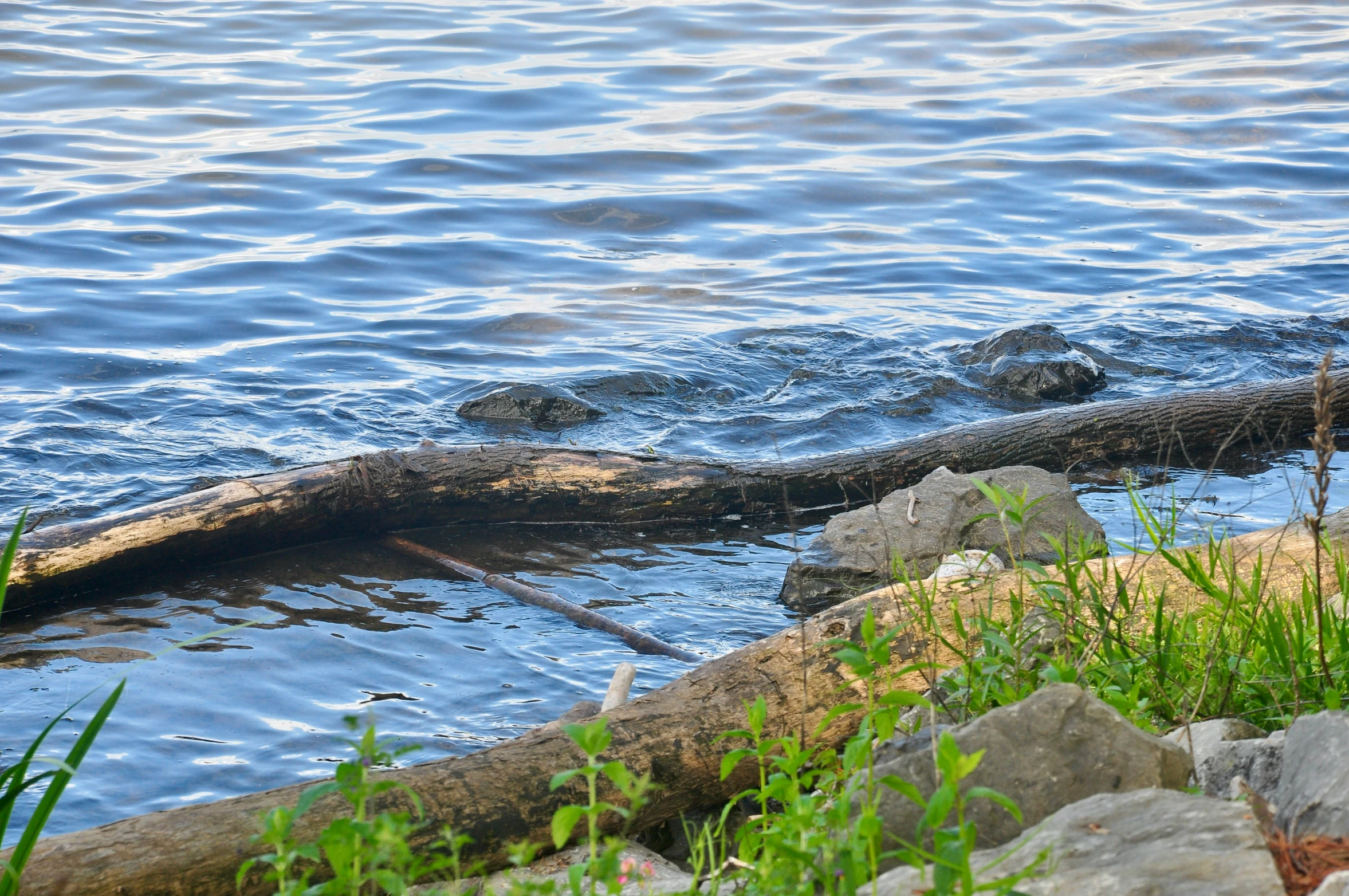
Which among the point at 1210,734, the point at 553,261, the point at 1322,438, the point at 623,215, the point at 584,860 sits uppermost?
the point at 1322,438

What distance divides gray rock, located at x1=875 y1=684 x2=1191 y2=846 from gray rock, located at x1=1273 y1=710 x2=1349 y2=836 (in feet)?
0.74

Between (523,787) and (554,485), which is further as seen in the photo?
(554,485)

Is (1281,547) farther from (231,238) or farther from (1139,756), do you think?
(231,238)

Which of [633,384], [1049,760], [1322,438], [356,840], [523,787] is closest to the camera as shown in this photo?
[356,840]

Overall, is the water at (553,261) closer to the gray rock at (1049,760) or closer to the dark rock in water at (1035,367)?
the dark rock in water at (1035,367)

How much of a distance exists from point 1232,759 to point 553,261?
9805 mm

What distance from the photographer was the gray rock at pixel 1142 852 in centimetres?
204

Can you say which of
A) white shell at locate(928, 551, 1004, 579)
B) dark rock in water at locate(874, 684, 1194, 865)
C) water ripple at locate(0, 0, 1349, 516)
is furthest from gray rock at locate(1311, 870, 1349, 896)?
water ripple at locate(0, 0, 1349, 516)

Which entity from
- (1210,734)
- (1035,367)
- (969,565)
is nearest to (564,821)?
(1210,734)

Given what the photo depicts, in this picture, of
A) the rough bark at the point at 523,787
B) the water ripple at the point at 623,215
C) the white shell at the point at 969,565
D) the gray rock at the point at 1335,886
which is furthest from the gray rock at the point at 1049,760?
the water ripple at the point at 623,215

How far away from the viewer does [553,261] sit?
1205cm

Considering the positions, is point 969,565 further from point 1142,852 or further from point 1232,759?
point 1142,852

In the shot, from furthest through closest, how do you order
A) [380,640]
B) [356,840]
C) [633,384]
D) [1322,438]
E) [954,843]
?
[633,384] < [380,640] < [1322,438] < [356,840] < [954,843]

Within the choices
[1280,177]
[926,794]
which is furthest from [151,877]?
[1280,177]
